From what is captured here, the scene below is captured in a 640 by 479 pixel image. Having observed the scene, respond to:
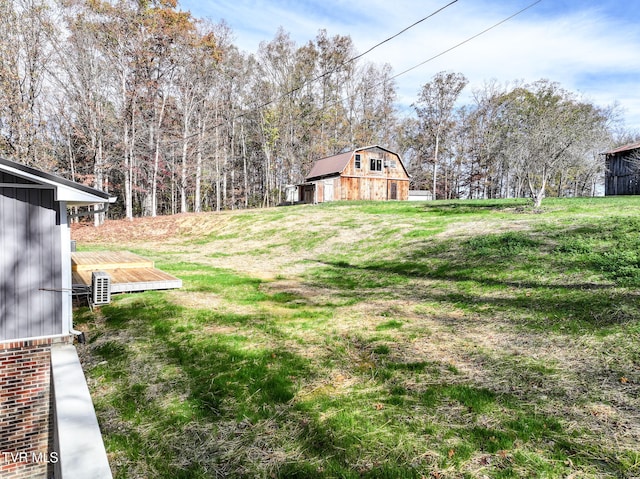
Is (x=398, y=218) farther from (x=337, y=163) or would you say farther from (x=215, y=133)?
(x=215, y=133)

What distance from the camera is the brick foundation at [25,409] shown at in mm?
5082

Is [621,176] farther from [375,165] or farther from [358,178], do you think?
[358,178]

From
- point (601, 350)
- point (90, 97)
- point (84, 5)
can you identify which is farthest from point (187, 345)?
point (84, 5)

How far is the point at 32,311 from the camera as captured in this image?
17.0 ft

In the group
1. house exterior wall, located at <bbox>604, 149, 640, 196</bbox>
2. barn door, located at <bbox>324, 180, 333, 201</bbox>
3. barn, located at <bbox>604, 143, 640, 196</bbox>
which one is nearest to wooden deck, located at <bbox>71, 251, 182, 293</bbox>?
barn door, located at <bbox>324, 180, 333, 201</bbox>

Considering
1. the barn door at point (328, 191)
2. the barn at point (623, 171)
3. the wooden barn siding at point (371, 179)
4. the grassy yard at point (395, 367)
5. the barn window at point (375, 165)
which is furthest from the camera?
the barn window at point (375, 165)

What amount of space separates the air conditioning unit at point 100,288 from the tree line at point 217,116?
908cm

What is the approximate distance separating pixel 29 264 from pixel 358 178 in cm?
2696

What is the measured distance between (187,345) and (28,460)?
117 inches

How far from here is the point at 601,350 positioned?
435 centimetres

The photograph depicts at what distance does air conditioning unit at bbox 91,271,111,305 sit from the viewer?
21.2 ft

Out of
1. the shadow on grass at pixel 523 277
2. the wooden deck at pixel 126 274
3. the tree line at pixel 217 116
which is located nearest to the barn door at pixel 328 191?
the tree line at pixel 217 116

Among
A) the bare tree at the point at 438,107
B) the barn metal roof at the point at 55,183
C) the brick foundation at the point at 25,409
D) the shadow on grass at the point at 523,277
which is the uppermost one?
the bare tree at the point at 438,107

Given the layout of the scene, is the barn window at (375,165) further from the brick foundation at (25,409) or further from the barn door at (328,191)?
the brick foundation at (25,409)
